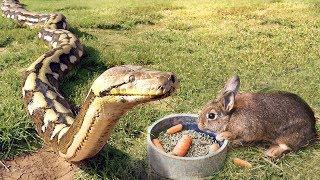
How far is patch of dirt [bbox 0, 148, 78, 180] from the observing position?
5426mm

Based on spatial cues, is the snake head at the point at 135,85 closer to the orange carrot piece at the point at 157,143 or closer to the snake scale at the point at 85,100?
the snake scale at the point at 85,100

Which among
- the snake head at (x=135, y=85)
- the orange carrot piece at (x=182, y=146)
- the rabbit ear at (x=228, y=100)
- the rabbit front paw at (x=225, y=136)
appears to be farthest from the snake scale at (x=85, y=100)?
the rabbit ear at (x=228, y=100)

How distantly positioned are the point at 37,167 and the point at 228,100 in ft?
7.95

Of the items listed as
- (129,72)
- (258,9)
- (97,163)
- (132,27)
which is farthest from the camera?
(258,9)

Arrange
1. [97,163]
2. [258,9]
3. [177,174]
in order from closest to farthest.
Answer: [177,174], [97,163], [258,9]

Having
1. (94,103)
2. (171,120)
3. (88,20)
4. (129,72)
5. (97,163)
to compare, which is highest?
(129,72)

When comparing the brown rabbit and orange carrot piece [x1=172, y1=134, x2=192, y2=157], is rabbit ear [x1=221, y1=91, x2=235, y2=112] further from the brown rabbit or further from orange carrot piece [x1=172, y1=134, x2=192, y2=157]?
orange carrot piece [x1=172, y1=134, x2=192, y2=157]

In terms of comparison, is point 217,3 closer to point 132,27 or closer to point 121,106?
point 132,27

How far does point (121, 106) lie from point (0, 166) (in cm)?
230

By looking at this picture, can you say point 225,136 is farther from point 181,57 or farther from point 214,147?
point 181,57

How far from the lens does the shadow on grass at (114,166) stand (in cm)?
530

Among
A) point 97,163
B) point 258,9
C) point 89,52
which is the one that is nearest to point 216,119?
point 97,163

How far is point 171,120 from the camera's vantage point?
572cm

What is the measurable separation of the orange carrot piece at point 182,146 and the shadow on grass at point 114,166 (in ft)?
1.47
